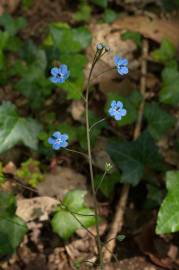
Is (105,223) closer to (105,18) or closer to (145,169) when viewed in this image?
(145,169)

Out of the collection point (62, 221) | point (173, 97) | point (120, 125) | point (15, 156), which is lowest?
point (62, 221)

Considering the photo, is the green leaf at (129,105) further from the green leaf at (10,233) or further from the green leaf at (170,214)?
the green leaf at (10,233)

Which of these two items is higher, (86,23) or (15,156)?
(86,23)

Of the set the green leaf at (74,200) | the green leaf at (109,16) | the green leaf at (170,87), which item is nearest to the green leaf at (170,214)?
the green leaf at (74,200)

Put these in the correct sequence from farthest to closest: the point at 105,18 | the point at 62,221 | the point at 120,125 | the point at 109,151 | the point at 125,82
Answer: the point at 105,18, the point at 125,82, the point at 120,125, the point at 109,151, the point at 62,221

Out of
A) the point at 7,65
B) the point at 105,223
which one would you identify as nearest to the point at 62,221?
the point at 105,223

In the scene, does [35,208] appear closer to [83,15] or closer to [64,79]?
[64,79]

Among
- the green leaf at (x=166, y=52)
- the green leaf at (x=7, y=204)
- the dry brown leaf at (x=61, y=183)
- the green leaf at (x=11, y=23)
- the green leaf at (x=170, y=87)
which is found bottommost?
the green leaf at (x=7, y=204)

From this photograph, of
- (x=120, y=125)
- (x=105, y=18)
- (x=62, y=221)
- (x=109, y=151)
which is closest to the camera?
(x=62, y=221)
